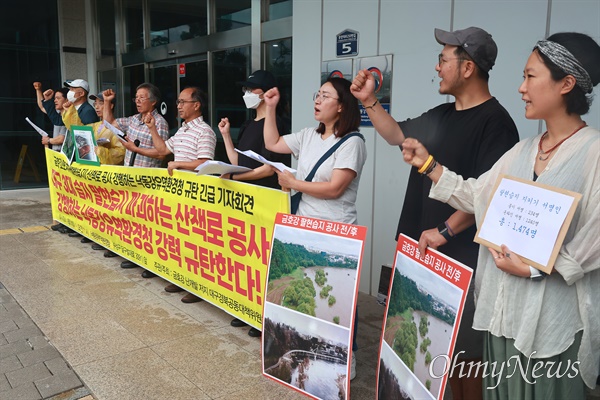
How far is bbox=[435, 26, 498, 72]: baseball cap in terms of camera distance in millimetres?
2365

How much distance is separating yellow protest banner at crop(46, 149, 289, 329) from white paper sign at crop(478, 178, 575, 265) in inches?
60.4

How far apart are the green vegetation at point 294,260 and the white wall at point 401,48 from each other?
1.73 meters

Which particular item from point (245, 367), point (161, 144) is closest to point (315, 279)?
point (245, 367)

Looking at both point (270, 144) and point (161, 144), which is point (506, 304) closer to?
point (270, 144)

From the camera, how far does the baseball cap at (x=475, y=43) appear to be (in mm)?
2365

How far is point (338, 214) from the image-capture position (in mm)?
3084

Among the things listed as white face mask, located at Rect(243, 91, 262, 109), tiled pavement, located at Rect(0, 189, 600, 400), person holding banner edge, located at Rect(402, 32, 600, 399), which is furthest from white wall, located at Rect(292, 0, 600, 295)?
person holding banner edge, located at Rect(402, 32, 600, 399)

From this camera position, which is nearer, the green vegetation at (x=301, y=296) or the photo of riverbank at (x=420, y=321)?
the photo of riverbank at (x=420, y=321)

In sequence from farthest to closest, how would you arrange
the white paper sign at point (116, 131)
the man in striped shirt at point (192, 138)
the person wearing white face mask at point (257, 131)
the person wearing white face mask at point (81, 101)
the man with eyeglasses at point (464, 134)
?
the person wearing white face mask at point (81, 101)
the white paper sign at point (116, 131)
the man in striped shirt at point (192, 138)
the person wearing white face mask at point (257, 131)
the man with eyeglasses at point (464, 134)

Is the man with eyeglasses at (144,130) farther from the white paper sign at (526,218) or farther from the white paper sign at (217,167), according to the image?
the white paper sign at (526,218)

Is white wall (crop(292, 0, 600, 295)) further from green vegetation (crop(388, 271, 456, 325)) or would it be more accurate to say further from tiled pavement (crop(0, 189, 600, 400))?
green vegetation (crop(388, 271, 456, 325))

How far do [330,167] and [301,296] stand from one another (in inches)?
29.9

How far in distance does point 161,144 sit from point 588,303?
380 cm

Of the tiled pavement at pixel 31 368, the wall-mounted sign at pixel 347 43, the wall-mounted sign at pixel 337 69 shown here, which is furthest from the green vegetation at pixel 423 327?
the wall-mounted sign at pixel 347 43
